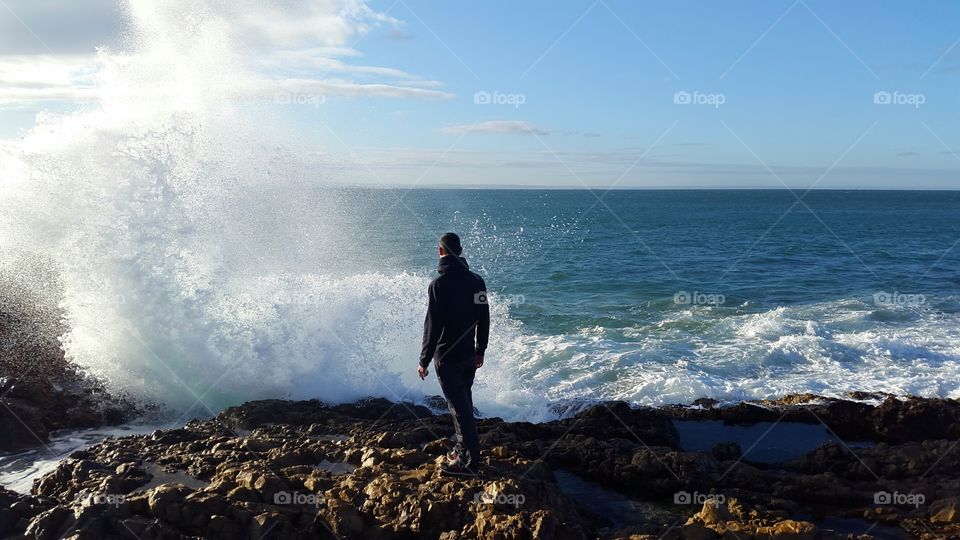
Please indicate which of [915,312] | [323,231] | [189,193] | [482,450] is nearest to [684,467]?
A: [482,450]

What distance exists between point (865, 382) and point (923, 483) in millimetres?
5747

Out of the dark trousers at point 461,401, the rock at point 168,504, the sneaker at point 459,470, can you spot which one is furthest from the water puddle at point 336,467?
the rock at point 168,504

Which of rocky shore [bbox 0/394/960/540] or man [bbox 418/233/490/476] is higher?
man [bbox 418/233/490/476]

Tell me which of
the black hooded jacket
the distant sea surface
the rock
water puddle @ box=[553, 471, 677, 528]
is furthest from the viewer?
the distant sea surface

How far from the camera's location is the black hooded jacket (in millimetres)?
6359

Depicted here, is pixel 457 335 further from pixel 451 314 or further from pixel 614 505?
pixel 614 505

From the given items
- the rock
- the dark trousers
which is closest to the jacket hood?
the dark trousers

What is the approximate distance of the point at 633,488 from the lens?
748 centimetres

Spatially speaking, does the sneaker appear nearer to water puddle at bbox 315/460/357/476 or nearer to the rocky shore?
the rocky shore

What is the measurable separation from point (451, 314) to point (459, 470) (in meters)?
1.46

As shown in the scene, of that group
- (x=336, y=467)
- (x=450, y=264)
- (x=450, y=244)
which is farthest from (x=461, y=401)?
(x=336, y=467)

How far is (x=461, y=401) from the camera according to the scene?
6.45 meters

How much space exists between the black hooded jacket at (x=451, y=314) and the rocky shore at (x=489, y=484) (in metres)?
1.15

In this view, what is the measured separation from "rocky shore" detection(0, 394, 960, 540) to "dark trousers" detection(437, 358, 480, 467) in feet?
0.90
